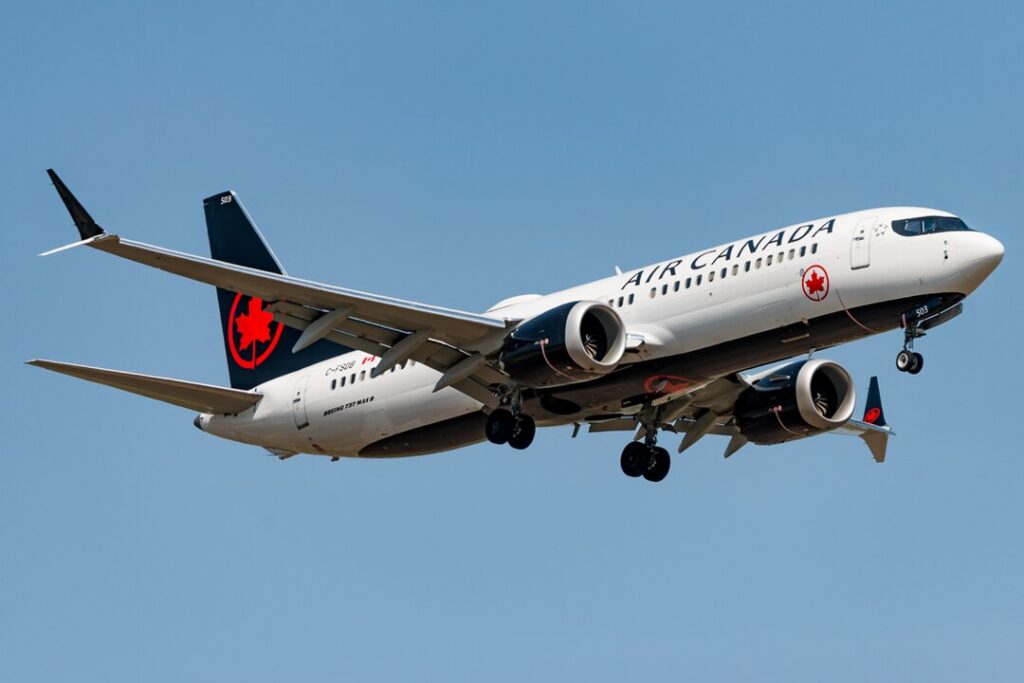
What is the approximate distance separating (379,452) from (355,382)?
77.5 inches

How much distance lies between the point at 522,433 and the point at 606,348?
345cm

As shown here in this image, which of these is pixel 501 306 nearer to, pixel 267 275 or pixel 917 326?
pixel 267 275

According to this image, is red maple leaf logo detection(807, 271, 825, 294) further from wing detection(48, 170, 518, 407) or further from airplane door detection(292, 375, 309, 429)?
airplane door detection(292, 375, 309, 429)

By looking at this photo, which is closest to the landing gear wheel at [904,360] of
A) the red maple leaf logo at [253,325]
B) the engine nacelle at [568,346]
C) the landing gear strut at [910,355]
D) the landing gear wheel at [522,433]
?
the landing gear strut at [910,355]

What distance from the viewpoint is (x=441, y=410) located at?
134 ft

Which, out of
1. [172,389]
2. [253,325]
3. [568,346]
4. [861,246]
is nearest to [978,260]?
[861,246]

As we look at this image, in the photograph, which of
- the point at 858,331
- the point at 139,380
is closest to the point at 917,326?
the point at 858,331

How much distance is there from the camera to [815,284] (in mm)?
35562

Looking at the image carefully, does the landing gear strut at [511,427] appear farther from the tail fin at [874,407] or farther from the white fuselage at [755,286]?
the tail fin at [874,407]

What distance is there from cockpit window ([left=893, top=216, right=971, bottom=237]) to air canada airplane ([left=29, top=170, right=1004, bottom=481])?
0.04 metres

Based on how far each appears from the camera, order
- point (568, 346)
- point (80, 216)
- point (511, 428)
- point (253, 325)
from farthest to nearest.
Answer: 1. point (253, 325)
2. point (511, 428)
3. point (568, 346)
4. point (80, 216)

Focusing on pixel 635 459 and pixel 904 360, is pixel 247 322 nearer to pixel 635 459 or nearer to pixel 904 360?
pixel 635 459

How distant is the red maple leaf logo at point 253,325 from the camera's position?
154 feet

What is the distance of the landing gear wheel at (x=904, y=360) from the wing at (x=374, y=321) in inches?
358
